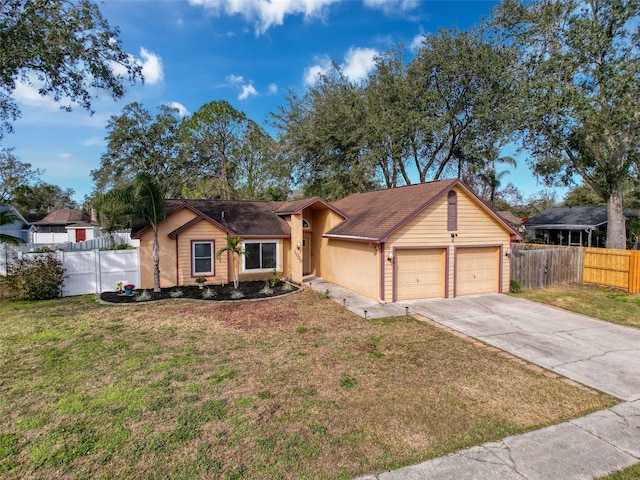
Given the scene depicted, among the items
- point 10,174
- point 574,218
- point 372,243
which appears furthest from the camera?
point 10,174

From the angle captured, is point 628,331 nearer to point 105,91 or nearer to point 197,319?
point 197,319

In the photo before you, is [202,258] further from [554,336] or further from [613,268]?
[613,268]

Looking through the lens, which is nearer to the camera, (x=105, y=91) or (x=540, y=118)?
(x=105, y=91)

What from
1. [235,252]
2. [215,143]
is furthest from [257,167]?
[235,252]

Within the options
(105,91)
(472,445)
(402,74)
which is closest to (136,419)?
(472,445)

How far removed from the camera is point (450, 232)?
44.2 feet

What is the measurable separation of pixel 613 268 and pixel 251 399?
17255mm

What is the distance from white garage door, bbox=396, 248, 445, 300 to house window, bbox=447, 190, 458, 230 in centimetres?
105

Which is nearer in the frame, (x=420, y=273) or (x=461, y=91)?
(x=420, y=273)

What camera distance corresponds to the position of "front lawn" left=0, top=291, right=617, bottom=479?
430cm

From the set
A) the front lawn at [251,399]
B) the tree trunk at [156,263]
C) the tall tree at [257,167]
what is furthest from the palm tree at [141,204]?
the tall tree at [257,167]

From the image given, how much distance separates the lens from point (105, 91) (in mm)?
14188

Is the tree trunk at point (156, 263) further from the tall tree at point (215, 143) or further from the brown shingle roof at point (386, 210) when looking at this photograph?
the tall tree at point (215, 143)

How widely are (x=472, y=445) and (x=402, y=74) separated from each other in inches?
991
